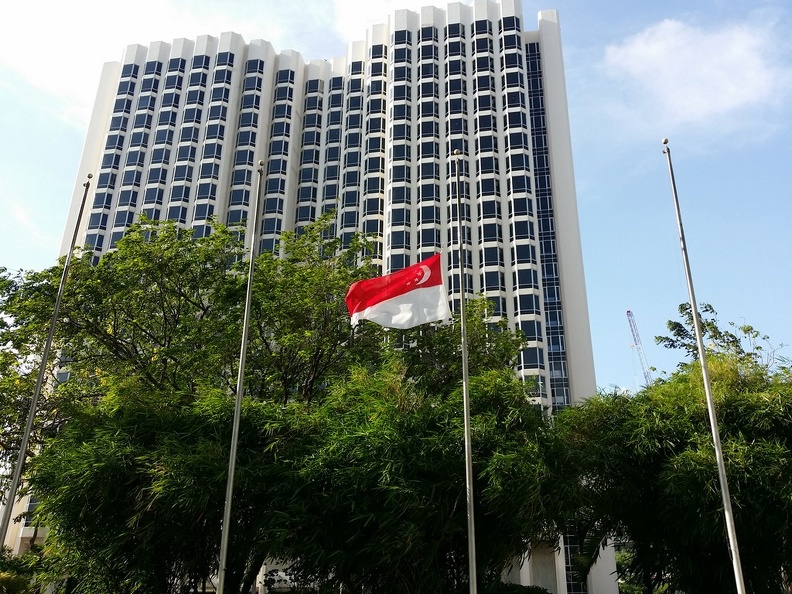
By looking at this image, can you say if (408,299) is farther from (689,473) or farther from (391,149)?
(391,149)

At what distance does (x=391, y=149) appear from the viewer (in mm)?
57938

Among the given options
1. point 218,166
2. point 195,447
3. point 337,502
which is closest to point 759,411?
point 337,502

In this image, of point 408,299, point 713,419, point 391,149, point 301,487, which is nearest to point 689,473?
point 713,419

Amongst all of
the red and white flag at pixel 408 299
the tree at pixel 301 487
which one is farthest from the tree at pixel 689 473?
the red and white flag at pixel 408 299

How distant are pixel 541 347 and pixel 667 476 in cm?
3046

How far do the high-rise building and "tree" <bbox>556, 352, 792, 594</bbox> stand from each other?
91.3 ft

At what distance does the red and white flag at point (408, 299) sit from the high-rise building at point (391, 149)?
32.2 metres

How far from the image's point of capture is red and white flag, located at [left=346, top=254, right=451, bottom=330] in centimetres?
1659

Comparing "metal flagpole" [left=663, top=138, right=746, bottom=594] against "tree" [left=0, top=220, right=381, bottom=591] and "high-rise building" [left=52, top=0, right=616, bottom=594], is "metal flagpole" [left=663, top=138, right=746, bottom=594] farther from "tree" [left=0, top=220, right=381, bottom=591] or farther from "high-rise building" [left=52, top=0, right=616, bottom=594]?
"high-rise building" [left=52, top=0, right=616, bottom=594]

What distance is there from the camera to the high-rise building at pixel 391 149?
52.6 meters

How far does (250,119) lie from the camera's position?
62.3 m

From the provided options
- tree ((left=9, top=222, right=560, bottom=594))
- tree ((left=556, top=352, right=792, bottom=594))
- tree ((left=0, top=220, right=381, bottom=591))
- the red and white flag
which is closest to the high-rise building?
tree ((left=0, top=220, right=381, bottom=591))

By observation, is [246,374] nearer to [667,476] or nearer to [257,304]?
[257,304]

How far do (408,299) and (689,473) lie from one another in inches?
338
